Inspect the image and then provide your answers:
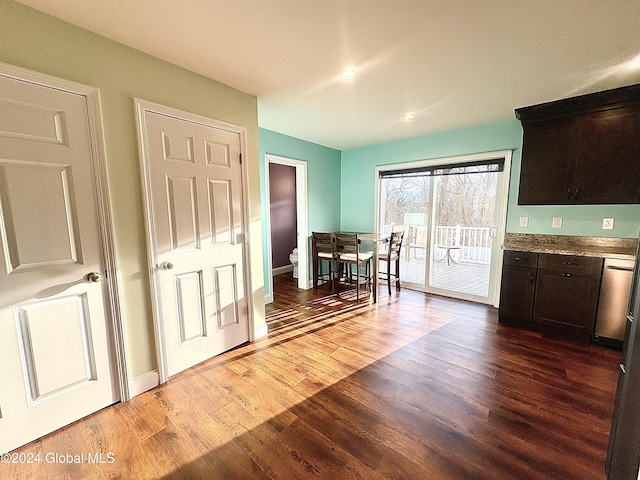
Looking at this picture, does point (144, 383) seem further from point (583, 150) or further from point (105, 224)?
point (583, 150)

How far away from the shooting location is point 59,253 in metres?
1.53

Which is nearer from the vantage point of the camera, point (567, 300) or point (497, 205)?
point (567, 300)

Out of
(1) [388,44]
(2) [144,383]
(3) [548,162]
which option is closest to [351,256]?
(3) [548,162]

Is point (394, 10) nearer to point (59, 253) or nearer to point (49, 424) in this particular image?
point (59, 253)

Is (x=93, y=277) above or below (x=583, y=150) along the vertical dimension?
below

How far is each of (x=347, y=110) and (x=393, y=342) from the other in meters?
2.48

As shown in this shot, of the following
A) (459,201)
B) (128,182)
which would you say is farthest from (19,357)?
(459,201)

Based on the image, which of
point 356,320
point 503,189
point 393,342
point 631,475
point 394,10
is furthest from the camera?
point 503,189

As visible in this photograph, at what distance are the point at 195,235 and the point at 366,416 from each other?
5.87 ft

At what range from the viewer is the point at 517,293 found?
2.89m

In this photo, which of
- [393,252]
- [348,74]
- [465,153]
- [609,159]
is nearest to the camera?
[348,74]

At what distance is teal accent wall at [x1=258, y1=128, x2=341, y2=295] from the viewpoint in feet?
11.7

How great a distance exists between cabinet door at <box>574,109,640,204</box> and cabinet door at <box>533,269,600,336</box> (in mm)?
803

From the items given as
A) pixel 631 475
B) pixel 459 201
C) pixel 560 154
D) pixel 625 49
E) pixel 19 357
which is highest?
pixel 625 49
